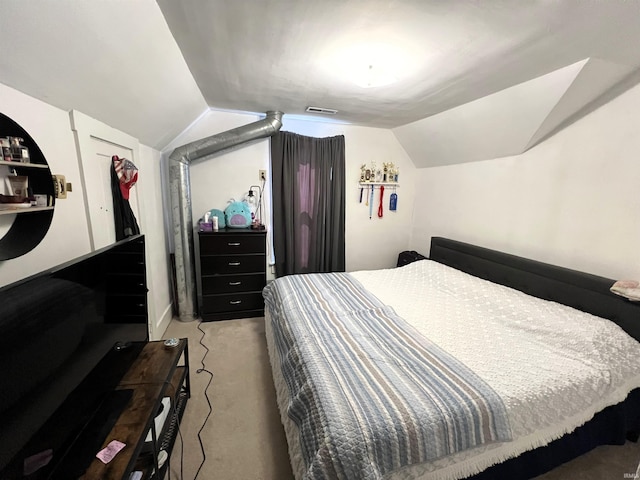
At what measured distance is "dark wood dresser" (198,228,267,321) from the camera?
9.62 ft

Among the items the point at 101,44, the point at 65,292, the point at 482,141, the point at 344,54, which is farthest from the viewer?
the point at 482,141

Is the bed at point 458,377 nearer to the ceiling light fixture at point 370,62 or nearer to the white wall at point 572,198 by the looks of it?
the white wall at point 572,198

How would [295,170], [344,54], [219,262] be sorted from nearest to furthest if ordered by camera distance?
[344,54]
[219,262]
[295,170]

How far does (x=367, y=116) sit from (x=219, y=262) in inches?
93.9

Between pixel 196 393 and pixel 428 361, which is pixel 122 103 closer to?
pixel 196 393

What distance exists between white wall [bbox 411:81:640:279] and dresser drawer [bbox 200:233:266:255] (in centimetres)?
236

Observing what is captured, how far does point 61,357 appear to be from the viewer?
928 millimetres

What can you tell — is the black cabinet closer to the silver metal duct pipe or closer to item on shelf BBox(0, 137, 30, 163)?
item on shelf BBox(0, 137, 30, 163)

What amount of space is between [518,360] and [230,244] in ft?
8.72

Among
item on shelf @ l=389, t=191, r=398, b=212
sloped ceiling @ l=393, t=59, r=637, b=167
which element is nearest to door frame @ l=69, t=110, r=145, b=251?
sloped ceiling @ l=393, t=59, r=637, b=167

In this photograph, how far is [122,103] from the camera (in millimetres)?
1681

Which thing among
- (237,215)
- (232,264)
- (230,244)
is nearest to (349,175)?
(237,215)

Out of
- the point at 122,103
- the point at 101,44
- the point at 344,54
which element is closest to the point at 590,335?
the point at 344,54

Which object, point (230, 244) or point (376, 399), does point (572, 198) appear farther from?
point (230, 244)
